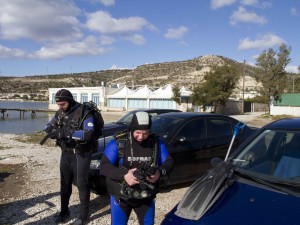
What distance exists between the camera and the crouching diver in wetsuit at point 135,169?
3334 mm

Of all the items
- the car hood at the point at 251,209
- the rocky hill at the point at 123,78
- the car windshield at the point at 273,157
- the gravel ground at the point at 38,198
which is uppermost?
the rocky hill at the point at 123,78

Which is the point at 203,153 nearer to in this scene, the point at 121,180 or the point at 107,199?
the point at 107,199

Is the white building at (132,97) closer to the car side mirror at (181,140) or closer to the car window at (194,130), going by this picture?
the car window at (194,130)

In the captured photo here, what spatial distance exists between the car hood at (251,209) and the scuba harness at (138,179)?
0.45 meters

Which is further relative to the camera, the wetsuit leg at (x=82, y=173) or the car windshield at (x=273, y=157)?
the wetsuit leg at (x=82, y=173)

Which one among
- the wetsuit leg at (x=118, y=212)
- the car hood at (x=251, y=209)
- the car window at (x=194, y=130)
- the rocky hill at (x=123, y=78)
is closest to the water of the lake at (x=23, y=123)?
the car window at (x=194, y=130)

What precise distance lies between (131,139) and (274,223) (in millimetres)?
1553

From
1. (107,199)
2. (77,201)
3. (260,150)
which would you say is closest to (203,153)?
(107,199)

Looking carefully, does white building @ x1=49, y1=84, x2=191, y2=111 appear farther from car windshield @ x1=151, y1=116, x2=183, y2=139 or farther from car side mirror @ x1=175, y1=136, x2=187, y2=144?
car side mirror @ x1=175, y1=136, x2=187, y2=144

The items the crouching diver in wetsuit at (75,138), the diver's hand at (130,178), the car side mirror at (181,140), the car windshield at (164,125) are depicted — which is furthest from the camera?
the car windshield at (164,125)

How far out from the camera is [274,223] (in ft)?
7.95

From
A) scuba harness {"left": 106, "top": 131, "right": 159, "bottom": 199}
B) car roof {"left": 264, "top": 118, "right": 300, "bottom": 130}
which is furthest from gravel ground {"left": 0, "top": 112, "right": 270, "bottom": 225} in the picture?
car roof {"left": 264, "top": 118, "right": 300, "bottom": 130}

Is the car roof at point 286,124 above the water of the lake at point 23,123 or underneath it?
above

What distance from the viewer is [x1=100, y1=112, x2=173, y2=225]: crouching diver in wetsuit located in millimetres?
3334
